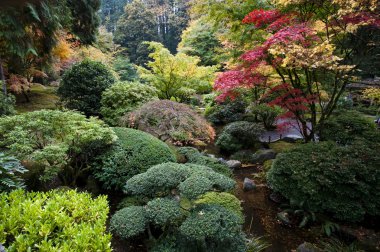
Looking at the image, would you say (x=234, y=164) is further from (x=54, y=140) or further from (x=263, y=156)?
(x=54, y=140)

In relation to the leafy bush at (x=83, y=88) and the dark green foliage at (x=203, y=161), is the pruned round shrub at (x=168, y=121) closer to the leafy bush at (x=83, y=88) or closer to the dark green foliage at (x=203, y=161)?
the dark green foliage at (x=203, y=161)

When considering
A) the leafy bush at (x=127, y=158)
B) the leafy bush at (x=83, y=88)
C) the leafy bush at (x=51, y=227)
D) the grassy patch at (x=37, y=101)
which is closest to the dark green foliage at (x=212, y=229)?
the leafy bush at (x=51, y=227)

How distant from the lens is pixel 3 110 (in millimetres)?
5699

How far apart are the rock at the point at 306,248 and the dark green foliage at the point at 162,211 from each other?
2.19m

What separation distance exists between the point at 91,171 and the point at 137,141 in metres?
1.05

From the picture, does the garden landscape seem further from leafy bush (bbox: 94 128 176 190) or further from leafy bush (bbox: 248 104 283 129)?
leafy bush (bbox: 248 104 283 129)

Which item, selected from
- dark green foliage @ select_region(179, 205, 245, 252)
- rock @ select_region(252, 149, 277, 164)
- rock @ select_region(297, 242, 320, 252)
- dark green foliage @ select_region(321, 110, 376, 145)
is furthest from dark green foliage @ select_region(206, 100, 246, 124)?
dark green foliage @ select_region(179, 205, 245, 252)

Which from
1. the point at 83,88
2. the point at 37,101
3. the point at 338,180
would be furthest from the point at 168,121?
the point at 37,101

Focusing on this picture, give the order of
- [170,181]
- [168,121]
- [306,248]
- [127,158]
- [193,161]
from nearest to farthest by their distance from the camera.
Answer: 1. [170,181]
2. [306,248]
3. [127,158]
4. [193,161]
5. [168,121]

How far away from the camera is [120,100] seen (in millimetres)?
7227

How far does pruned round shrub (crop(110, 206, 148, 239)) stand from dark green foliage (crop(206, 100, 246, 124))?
25.9 ft

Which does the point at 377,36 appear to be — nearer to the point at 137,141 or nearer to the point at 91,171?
the point at 137,141

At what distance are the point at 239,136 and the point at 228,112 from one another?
109 inches

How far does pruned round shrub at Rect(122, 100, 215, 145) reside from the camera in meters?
6.12
